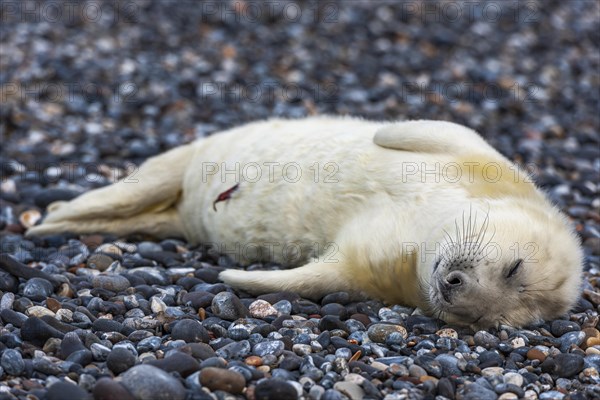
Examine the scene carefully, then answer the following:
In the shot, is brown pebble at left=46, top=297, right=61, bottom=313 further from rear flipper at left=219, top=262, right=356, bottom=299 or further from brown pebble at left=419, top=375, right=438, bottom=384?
brown pebble at left=419, top=375, right=438, bottom=384

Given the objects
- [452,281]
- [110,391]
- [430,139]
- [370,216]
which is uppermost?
[430,139]

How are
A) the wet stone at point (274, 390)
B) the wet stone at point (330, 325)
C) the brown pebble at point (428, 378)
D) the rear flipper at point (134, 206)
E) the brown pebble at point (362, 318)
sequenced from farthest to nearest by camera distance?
the rear flipper at point (134, 206), the brown pebble at point (362, 318), the wet stone at point (330, 325), the brown pebble at point (428, 378), the wet stone at point (274, 390)

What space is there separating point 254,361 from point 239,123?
491 centimetres

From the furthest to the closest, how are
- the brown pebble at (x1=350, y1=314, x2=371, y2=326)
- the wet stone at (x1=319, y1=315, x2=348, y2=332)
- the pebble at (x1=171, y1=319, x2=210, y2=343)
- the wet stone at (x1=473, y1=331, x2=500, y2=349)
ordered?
the brown pebble at (x1=350, y1=314, x2=371, y2=326), the wet stone at (x1=319, y1=315, x2=348, y2=332), the wet stone at (x1=473, y1=331, x2=500, y2=349), the pebble at (x1=171, y1=319, x2=210, y2=343)

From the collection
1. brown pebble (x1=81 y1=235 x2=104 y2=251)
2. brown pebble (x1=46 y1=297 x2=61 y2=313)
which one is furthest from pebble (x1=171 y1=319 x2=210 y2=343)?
brown pebble (x1=81 y1=235 x2=104 y2=251)

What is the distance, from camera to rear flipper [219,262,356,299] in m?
4.70

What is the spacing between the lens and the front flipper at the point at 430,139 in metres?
5.00

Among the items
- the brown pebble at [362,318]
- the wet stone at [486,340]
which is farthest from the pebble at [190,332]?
the wet stone at [486,340]

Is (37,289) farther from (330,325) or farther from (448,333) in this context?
(448,333)

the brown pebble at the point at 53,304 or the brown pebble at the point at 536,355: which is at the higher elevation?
the brown pebble at the point at 53,304

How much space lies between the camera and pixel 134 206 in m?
6.12

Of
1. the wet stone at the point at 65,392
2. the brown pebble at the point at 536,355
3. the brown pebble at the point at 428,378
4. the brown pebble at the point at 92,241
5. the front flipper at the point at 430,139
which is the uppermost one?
the front flipper at the point at 430,139

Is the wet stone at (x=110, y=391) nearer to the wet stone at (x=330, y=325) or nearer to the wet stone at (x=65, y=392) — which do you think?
the wet stone at (x=65, y=392)

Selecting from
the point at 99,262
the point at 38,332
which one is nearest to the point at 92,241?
the point at 99,262
